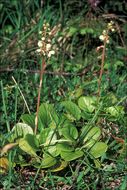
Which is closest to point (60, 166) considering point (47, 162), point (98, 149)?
point (47, 162)

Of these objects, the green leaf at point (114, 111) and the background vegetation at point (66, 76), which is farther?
the green leaf at point (114, 111)

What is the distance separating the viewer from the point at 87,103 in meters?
2.39

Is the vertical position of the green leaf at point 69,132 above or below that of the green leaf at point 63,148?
above

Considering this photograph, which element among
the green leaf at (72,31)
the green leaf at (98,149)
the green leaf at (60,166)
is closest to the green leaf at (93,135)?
the green leaf at (98,149)

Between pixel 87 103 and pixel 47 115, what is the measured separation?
10.4 inches

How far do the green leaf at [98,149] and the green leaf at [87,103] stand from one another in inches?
11.9

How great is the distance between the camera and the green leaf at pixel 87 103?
236 centimetres

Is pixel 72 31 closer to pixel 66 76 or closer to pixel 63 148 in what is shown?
pixel 66 76

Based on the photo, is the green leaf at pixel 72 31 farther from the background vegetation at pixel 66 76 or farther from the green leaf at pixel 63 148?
the green leaf at pixel 63 148

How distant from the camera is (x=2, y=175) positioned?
2.02m

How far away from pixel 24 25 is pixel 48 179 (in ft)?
5.79

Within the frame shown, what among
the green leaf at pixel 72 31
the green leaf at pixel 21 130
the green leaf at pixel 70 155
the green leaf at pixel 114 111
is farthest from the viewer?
the green leaf at pixel 72 31

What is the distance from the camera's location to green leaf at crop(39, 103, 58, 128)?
2199 millimetres

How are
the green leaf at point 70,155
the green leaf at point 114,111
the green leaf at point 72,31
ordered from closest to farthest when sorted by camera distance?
1. the green leaf at point 70,155
2. the green leaf at point 114,111
3. the green leaf at point 72,31
